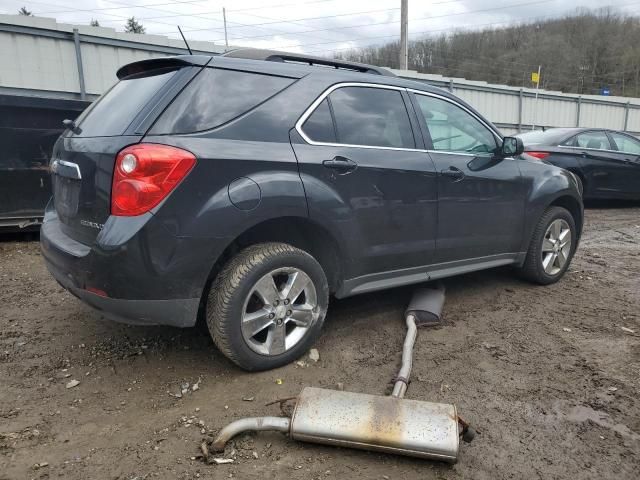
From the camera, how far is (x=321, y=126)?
3010 millimetres

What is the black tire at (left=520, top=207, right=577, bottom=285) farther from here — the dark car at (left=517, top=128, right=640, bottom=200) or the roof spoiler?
the dark car at (left=517, top=128, right=640, bottom=200)

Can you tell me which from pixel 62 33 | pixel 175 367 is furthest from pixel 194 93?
pixel 62 33

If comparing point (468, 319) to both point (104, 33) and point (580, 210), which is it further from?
point (104, 33)

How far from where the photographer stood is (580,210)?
479 cm

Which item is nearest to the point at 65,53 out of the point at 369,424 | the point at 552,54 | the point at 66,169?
the point at 66,169

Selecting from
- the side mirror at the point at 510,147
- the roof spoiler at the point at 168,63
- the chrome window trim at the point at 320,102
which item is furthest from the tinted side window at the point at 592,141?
the roof spoiler at the point at 168,63

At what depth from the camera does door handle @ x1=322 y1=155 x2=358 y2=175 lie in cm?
295

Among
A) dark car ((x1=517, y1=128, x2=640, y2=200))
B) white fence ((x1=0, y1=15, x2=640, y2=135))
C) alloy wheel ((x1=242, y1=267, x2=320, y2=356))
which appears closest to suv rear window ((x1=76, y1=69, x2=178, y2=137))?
alloy wheel ((x1=242, y1=267, x2=320, y2=356))

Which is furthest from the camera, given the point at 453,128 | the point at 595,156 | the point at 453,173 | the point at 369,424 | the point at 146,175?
the point at 595,156

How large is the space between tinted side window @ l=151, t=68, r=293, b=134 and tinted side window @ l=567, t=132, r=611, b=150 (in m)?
7.40

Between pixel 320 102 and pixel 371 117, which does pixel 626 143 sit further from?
pixel 320 102

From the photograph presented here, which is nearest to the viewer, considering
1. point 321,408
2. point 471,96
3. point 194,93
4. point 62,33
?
point 321,408

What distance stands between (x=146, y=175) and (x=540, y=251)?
3.53 meters

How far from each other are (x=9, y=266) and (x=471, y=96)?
1759cm
